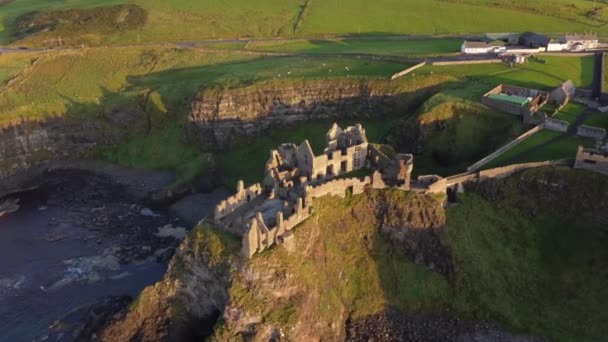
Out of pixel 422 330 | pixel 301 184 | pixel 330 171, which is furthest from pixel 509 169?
pixel 301 184

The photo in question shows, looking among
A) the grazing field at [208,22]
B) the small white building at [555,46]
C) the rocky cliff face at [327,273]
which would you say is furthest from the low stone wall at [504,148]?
the grazing field at [208,22]

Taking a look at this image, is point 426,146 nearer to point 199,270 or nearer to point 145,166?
point 199,270

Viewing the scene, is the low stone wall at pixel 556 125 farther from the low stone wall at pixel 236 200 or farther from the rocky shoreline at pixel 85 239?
the rocky shoreline at pixel 85 239

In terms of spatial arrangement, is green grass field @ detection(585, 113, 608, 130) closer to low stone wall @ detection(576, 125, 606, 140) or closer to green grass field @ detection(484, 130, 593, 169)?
low stone wall @ detection(576, 125, 606, 140)

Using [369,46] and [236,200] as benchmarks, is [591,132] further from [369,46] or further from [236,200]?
[369,46]

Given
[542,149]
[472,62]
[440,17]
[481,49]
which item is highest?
[440,17]

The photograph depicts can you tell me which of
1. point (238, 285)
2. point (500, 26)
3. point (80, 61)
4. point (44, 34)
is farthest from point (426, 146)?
point (44, 34)
